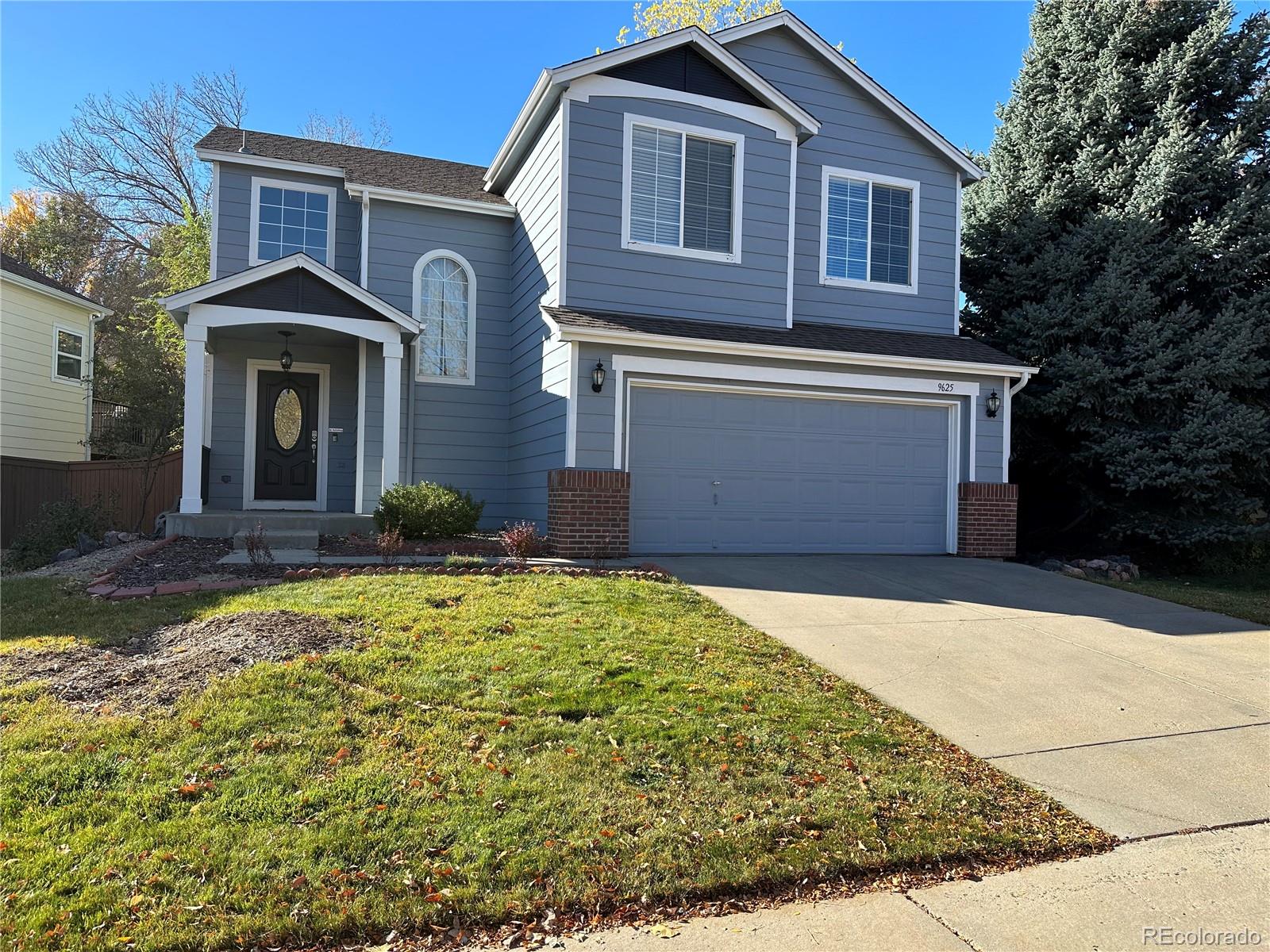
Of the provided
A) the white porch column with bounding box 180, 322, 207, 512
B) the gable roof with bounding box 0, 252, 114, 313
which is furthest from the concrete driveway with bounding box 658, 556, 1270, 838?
the gable roof with bounding box 0, 252, 114, 313

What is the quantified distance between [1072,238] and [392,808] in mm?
14213

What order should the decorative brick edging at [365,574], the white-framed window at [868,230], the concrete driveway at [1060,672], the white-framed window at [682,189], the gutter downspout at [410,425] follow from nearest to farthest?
1. the concrete driveway at [1060,672]
2. the decorative brick edging at [365,574]
3. the white-framed window at [682,189]
4. the white-framed window at [868,230]
5. the gutter downspout at [410,425]

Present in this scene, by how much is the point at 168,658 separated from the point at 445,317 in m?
8.90

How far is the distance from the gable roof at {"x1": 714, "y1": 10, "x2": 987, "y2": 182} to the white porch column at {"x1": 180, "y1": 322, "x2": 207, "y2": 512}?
28.1ft

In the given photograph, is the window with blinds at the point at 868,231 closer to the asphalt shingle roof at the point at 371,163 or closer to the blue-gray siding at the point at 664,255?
the blue-gray siding at the point at 664,255

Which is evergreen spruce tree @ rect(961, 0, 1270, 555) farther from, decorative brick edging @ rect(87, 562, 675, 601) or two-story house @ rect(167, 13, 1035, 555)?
decorative brick edging @ rect(87, 562, 675, 601)

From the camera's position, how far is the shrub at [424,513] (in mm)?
10234

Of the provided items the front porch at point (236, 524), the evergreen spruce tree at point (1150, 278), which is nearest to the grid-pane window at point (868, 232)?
the evergreen spruce tree at point (1150, 278)

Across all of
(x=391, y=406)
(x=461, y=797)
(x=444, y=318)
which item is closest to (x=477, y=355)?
(x=444, y=318)

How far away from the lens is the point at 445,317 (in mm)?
13320

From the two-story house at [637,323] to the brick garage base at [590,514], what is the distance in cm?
4

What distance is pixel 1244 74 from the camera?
13.0 meters

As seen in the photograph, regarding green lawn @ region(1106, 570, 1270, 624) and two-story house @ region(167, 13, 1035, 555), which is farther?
two-story house @ region(167, 13, 1035, 555)

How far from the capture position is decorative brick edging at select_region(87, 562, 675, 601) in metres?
7.30
